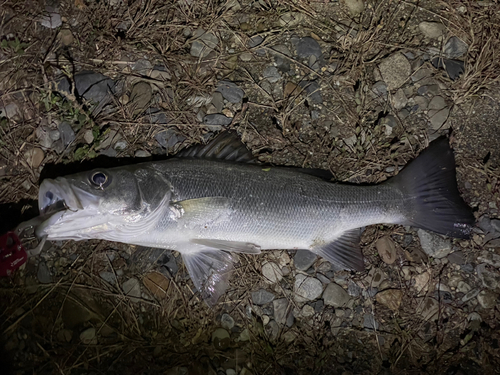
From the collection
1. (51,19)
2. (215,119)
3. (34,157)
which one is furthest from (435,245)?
(51,19)

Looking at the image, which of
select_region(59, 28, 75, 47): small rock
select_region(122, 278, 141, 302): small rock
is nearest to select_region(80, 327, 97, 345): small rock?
select_region(122, 278, 141, 302): small rock

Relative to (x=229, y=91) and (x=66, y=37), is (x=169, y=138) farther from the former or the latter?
(x=66, y=37)

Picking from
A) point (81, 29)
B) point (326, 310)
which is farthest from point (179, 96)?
point (326, 310)

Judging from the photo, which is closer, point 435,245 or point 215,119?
point 435,245

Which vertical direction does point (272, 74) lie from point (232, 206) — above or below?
above

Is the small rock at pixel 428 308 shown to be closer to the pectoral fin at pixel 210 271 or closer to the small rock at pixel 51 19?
the pectoral fin at pixel 210 271

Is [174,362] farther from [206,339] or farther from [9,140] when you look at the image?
[9,140]

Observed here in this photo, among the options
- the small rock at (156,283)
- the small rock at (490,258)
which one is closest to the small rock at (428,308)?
the small rock at (490,258)
